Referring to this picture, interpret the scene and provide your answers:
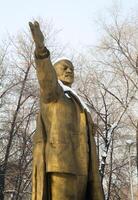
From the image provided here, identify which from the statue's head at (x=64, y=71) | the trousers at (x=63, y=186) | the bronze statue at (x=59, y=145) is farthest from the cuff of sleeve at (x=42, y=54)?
the trousers at (x=63, y=186)

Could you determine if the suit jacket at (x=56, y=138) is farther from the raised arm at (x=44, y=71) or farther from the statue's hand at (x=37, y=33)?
the statue's hand at (x=37, y=33)

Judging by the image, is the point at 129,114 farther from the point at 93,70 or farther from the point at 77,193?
the point at 77,193

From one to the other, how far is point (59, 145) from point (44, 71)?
80cm

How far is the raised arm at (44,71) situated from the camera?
4.62 m

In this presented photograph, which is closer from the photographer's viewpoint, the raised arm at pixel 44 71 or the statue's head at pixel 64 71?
the raised arm at pixel 44 71

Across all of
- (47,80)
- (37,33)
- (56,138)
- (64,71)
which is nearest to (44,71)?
(47,80)

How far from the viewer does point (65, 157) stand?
4.66m

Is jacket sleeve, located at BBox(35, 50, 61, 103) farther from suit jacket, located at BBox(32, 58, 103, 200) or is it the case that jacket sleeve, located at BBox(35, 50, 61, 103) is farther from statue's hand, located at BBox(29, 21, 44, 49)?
statue's hand, located at BBox(29, 21, 44, 49)

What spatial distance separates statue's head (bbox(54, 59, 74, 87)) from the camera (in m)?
5.30

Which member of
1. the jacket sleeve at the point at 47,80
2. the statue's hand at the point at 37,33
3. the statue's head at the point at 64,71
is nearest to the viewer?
the statue's hand at the point at 37,33

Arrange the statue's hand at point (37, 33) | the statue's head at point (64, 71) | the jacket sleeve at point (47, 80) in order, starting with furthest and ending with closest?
1. the statue's head at point (64, 71)
2. the jacket sleeve at point (47, 80)
3. the statue's hand at point (37, 33)

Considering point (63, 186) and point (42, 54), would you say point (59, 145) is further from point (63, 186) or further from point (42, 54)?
point (42, 54)

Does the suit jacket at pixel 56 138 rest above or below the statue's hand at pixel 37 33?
below

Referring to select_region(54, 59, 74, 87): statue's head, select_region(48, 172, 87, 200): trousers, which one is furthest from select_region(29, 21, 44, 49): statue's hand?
select_region(48, 172, 87, 200): trousers
